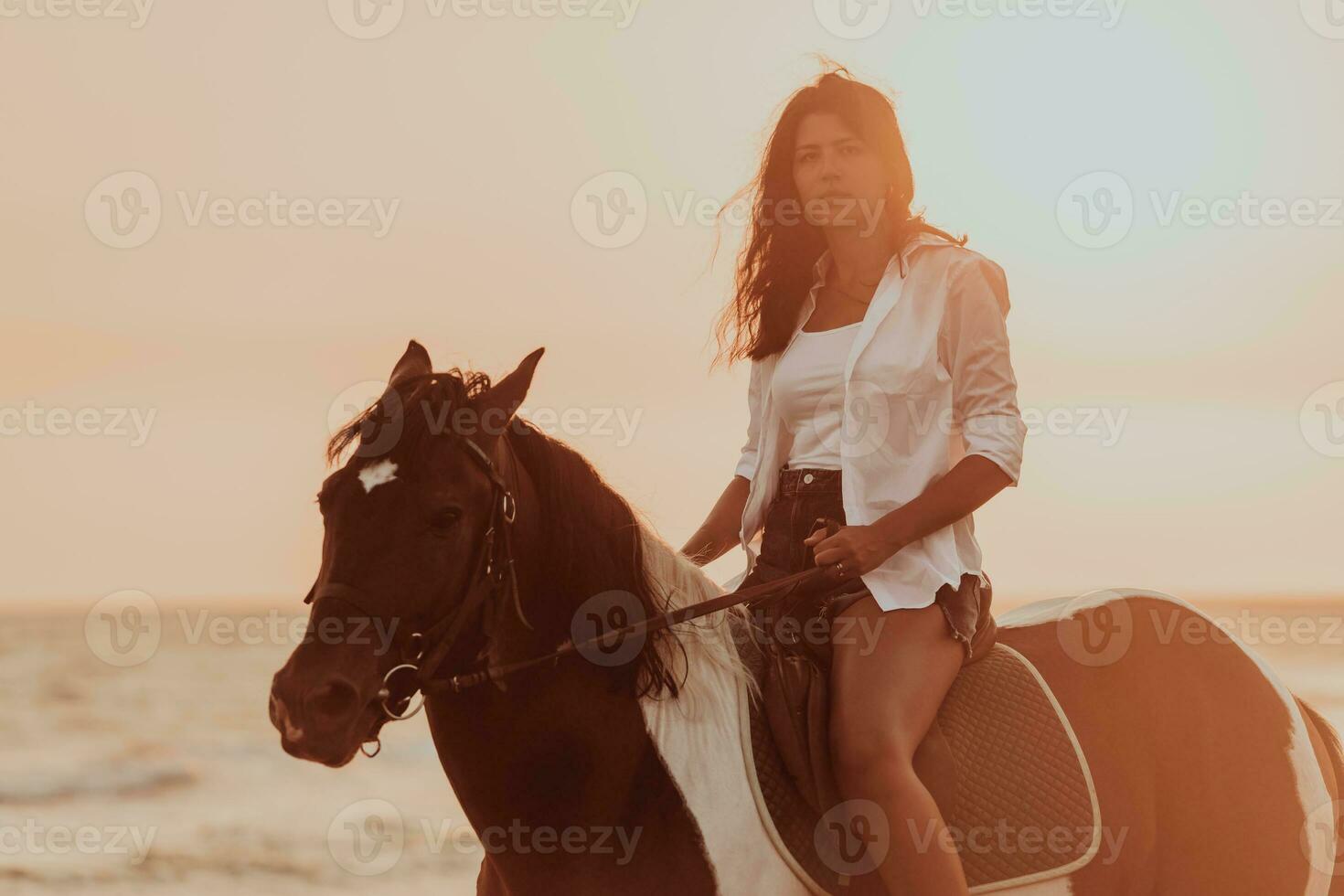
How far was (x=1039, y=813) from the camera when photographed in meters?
3.36

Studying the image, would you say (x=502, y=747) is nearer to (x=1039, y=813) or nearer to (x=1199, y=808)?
(x=1039, y=813)

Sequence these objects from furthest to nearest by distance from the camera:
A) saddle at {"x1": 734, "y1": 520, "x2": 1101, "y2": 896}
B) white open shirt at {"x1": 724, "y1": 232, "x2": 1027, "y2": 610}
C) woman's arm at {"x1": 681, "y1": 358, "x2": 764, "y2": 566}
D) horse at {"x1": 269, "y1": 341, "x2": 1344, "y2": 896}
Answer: woman's arm at {"x1": 681, "y1": 358, "x2": 764, "y2": 566}
white open shirt at {"x1": 724, "y1": 232, "x2": 1027, "y2": 610}
saddle at {"x1": 734, "y1": 520, "x2": 1101, "y2": 896}
horse at {"x1": 269, "y1": 341, "x2": 1344, "y2": 896}

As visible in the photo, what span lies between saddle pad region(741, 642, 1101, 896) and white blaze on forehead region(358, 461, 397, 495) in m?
1.02

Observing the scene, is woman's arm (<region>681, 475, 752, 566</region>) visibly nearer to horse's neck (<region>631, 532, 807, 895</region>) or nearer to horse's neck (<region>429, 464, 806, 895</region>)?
horse's neck (<region>631, 532, 807, 895</region>)

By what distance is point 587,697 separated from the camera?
3139 mm

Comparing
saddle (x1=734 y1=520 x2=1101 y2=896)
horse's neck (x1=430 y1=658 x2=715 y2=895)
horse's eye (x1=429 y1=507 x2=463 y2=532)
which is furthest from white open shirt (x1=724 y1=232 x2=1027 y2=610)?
horse's eye (x1=429 y1=507 x2=463 y2=532)

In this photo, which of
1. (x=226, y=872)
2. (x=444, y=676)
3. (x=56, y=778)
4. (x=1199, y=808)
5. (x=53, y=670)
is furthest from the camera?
(x=53, y=670)

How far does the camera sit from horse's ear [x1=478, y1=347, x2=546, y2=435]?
2.99 meters

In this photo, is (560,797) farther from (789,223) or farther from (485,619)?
(789,223)

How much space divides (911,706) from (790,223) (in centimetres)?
149

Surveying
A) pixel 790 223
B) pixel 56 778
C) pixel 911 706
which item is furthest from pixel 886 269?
pixel 56 778

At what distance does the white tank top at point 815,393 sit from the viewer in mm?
3520

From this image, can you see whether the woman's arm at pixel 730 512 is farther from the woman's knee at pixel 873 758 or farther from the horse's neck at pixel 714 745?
the woman's knee at pixel 873 758

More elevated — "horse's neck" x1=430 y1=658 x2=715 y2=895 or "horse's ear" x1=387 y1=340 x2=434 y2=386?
"horse's ear" x1=387 y1=340 x2=434 y2=386
